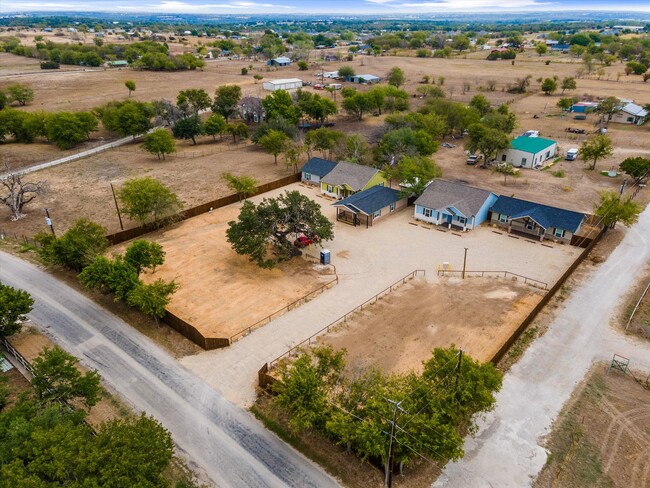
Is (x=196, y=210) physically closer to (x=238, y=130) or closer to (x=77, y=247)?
(x=77, y=247)

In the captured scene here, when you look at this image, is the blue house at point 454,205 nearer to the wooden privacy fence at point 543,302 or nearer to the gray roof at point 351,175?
the gray roof at point 351,175

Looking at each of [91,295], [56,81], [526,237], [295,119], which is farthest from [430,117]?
[56,81]

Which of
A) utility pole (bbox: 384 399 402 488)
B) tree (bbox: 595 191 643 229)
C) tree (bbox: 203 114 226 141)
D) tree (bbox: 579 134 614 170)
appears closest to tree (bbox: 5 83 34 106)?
tree (bbox: 203 114 226 141)

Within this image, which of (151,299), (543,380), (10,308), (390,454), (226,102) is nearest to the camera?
(390,454)

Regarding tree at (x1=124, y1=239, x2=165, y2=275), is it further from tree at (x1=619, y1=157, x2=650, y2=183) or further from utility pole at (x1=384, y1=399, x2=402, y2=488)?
tree at (x1=619, y1=157, x2=650, y2=183)

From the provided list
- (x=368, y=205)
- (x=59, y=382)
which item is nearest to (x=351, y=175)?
(x=368, y=205)

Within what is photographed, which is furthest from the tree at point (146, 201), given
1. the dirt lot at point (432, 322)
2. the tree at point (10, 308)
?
the dirt lot at point (432, 322)
